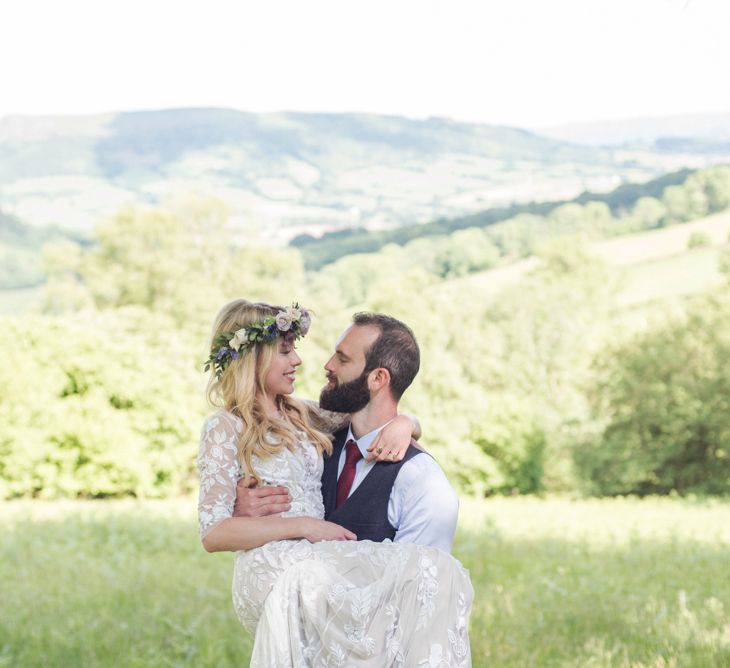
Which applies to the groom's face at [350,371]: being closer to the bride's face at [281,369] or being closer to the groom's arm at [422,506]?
the bride's face at [281,369]

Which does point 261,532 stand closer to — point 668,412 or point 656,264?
point 668,412

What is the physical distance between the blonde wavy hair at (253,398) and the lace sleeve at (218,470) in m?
0.05

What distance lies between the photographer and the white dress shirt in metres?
4.14

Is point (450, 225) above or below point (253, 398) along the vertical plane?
below

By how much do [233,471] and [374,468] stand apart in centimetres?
55

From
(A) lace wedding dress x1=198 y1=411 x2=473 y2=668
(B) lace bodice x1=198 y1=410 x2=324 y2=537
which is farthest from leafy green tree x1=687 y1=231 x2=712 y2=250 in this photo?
(A) lace wedding dress x1=198 y1=411 x2=473 y2=668

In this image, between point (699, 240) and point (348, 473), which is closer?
point (348, 473)

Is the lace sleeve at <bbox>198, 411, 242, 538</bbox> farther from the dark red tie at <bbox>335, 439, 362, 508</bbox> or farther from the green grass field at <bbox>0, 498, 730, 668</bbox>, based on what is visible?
the green grass field at <bbox>0, 498, 730, 668</bbox>

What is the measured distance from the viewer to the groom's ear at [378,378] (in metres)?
4.40

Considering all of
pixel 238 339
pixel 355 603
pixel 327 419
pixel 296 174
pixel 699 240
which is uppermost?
pixel 238 339

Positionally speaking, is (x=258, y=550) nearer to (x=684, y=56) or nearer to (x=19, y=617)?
(x=19, y=617)

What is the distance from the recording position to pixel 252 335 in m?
4.47

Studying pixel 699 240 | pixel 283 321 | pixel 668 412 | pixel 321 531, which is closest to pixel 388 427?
pixel 321 531

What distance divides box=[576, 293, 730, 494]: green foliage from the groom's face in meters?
24.3
